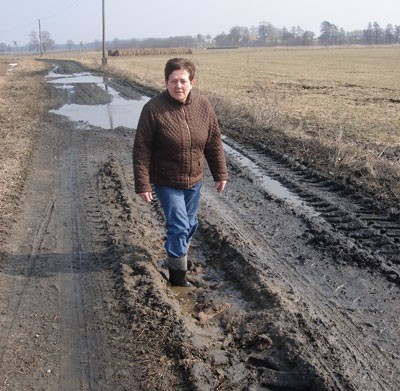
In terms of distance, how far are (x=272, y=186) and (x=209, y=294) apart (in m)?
3.76

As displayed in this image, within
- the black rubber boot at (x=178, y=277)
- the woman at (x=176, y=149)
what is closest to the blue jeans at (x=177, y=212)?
the woman at (x=176, y=149)

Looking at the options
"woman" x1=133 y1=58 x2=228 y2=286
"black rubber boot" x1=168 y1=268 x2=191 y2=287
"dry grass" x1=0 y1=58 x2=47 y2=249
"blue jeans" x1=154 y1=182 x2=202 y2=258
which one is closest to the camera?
"woman" x1=133 y1=58 x2=228 y2=286

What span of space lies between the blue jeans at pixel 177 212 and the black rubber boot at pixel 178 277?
0.19m

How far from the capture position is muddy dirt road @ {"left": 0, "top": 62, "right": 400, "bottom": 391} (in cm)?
325

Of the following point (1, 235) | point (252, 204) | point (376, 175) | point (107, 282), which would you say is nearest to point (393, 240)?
point (252, 204)

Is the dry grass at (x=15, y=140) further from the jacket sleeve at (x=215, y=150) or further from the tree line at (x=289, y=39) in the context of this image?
the tree line at (x=289, y=39)

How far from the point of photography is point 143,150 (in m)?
4.18

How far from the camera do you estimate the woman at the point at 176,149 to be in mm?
4062

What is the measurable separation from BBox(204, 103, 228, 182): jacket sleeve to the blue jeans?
0.30 meters

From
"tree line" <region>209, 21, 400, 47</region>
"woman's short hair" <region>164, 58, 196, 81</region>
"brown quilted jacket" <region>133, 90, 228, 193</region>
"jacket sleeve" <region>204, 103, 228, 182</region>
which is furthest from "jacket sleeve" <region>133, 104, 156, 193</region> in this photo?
"tree line" <region>209, 21, 400, 47</region>

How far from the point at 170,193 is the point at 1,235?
2432 millimetres

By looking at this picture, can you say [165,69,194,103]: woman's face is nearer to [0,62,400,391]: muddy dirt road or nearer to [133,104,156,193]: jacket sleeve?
[133,104,156,193]: jacket sleeve

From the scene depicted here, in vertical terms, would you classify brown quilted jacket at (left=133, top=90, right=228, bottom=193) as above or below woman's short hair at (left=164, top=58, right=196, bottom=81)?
below

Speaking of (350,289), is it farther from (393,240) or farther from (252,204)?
(252,204)
